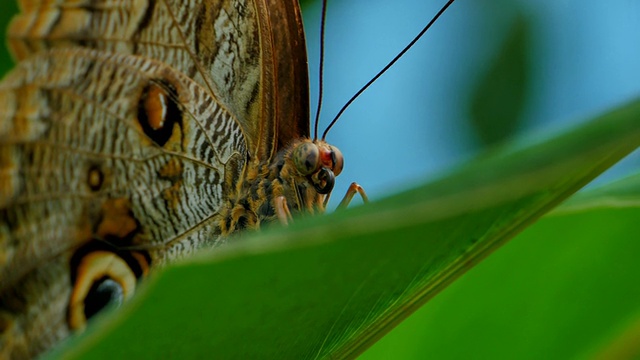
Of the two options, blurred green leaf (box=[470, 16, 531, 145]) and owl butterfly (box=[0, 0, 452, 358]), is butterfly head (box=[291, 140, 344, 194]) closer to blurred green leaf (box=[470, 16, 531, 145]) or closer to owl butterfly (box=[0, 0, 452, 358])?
owl butterfly (box=[0, 0, 452, 358])

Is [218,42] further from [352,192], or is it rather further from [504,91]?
[504,91]

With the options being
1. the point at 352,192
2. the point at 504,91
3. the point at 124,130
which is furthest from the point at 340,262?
the point at 504,91

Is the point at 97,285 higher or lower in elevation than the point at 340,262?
lower

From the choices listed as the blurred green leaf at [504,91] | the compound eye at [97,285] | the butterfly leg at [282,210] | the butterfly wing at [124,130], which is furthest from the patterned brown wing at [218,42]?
the blurred green leaf at [504,91]

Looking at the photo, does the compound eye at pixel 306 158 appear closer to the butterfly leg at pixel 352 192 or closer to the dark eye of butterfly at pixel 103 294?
the butterfly leg at pixel 352 192

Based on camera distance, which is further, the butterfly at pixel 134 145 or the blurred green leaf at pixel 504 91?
the blurred green leaf at pixel 504 91

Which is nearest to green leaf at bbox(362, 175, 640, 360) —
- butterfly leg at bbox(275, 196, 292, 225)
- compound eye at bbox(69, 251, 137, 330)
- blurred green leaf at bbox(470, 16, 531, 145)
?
butterfly leg at bbox(275, 196, 292, 225)
